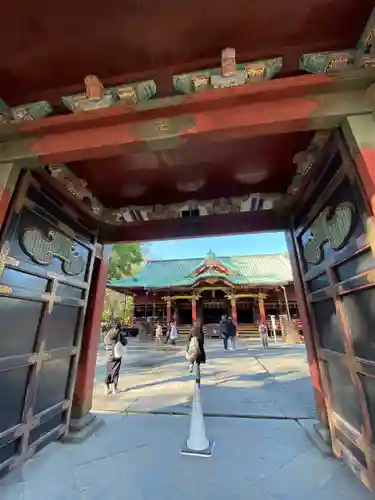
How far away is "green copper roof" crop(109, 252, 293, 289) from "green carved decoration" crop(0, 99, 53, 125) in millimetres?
17011

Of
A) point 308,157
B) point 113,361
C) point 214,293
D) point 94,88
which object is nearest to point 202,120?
point 94,88

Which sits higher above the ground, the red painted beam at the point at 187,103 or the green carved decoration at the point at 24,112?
the green carved decoration at the point at 24,112

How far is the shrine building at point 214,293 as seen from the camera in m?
19.1

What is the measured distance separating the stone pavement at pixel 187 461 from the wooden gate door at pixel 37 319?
361 millimetres

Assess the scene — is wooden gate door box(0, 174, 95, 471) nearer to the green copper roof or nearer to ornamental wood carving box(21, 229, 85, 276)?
ornamental wood carving box(21, 229, 85, 276)

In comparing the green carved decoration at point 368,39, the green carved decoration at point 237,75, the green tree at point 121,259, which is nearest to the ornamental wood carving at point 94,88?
the green carved decoration at point 237,75

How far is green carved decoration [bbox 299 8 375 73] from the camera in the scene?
5.15 ft

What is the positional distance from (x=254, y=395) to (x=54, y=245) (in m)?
4.56

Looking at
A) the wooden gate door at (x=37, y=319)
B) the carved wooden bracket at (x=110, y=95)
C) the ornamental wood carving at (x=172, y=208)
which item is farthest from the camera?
the ornamental wood carving at (x=172, y=208)

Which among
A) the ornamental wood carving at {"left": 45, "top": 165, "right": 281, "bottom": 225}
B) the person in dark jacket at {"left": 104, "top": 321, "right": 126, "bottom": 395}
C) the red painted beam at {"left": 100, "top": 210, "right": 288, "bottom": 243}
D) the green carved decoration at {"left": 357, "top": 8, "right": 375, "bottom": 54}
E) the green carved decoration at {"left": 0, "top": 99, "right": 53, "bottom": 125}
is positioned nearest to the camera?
the green carved decoration at {"left": 357, "top": 8, "right": 375, "bottom": 54}

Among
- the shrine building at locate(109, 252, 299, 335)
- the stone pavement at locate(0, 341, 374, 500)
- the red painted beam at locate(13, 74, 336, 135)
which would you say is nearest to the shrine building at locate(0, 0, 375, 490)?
the red painted beam at locate(13, 74, 336, 135)

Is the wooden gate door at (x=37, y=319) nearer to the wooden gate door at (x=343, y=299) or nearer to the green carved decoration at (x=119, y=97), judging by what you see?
the green carved decoration at (x=119, y=97)

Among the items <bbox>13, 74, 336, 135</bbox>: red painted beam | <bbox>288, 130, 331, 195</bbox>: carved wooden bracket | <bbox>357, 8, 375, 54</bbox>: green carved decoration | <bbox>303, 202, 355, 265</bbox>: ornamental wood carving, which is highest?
<bbox>357, 8, 375, 54</bbox>: green carved decoration

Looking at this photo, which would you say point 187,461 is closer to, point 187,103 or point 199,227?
point 199,227
